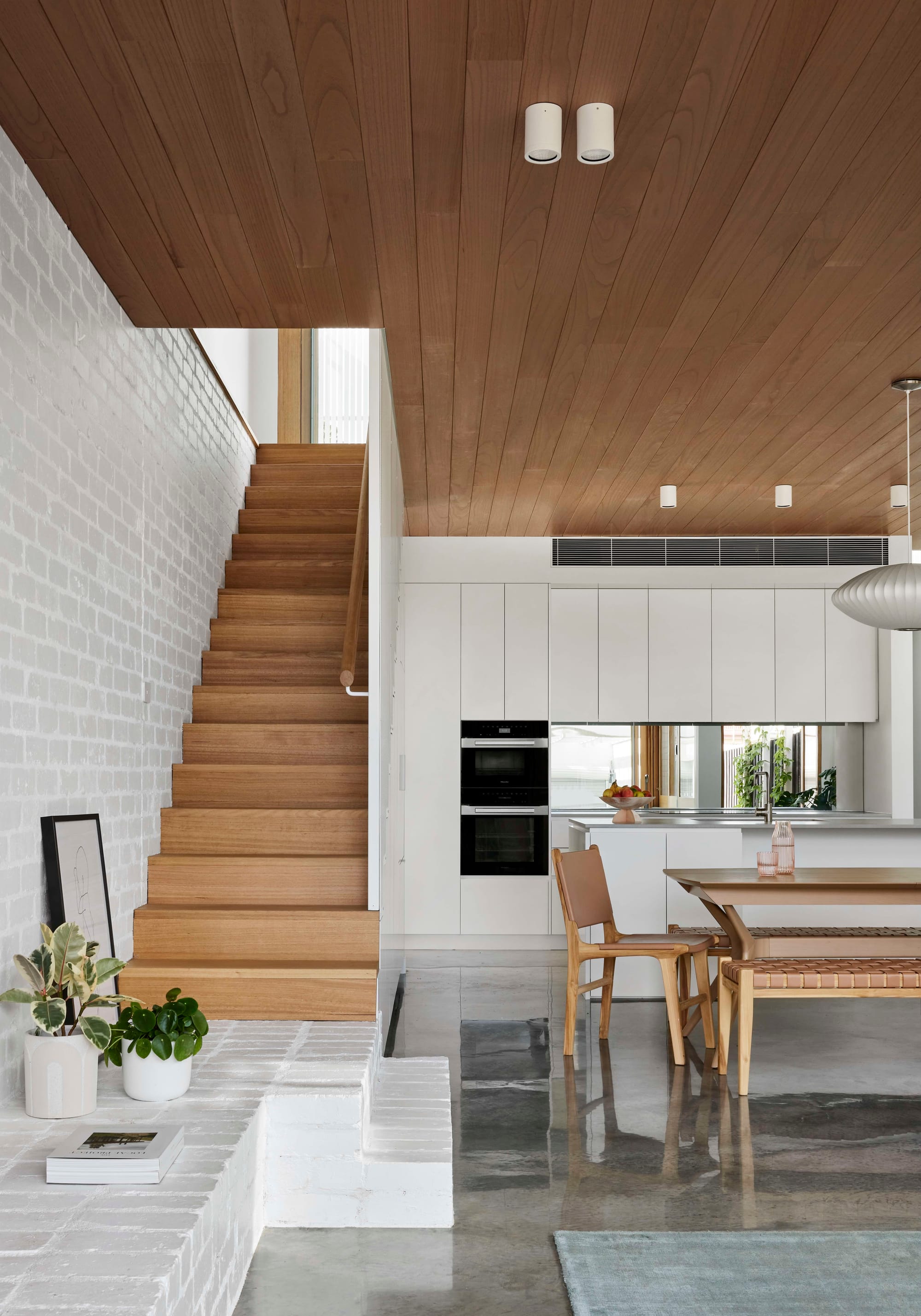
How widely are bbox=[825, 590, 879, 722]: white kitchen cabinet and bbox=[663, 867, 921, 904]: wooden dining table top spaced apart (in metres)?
3.11

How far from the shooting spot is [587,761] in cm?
844

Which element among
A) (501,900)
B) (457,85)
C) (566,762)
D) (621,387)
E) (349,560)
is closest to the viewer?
(457,85)

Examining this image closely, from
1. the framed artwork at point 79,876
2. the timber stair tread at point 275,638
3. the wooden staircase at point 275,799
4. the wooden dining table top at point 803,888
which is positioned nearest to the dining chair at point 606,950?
the wooden dining table top at point 803,888

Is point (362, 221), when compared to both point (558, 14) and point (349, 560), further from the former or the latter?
point (349, 560)

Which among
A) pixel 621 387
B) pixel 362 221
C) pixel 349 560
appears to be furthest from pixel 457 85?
pixel 349 560

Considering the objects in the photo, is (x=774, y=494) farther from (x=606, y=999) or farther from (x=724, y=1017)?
(x=724, y=1017)

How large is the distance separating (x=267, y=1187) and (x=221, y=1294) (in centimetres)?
57

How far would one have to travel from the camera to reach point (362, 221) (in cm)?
333

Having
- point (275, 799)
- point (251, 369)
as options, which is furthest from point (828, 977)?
point (251, 369)

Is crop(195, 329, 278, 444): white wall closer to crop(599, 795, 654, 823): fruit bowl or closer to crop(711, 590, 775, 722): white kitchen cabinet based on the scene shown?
crop(599, 795, 654, 823): fruit bowl

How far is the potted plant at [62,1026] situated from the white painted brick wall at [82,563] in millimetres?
129

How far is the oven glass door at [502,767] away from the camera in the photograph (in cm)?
779

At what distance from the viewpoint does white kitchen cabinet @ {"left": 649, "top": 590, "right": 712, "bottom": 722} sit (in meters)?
7.95

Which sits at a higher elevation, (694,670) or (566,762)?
(694,670)
